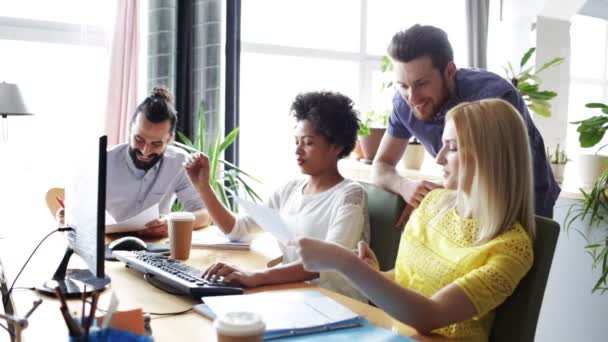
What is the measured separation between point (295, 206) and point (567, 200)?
138cm

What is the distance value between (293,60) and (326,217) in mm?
2609

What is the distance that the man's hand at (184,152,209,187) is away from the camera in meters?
1.96

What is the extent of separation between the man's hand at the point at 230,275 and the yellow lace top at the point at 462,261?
0.36 meters

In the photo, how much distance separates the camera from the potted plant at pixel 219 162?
3256 millimetres

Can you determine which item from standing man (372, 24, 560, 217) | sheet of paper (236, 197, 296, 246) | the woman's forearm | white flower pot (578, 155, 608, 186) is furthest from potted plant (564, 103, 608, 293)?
sheet of paper (236, 197, 296, 246)

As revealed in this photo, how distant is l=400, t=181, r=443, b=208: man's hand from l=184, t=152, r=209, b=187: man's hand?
63 cm

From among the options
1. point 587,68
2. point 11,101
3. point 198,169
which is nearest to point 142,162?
point 198,169

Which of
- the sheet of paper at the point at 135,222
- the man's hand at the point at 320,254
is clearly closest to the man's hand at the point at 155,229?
the sheet of paper at the point at 135,222

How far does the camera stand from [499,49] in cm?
365

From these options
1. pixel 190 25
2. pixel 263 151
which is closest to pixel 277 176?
pixel 263 151

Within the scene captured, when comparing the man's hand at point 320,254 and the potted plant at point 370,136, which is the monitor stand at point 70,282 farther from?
the potted plant at point 370,136

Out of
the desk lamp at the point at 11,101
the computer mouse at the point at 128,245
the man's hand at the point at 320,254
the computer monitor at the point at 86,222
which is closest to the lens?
the man's hand at the point at 320,254

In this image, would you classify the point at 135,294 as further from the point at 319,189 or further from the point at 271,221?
the point at 319,189

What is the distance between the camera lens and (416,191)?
172cm
